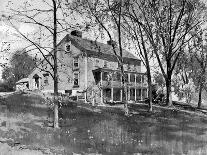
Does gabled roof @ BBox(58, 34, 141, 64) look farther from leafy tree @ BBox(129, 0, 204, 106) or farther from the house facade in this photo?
leafy tree @ BBox(129, 0, 204, 106)

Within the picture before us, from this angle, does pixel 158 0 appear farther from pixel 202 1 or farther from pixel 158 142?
pixel 158 142

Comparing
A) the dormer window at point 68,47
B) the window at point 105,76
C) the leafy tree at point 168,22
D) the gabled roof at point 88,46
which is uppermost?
the leafy tree at point 168,22

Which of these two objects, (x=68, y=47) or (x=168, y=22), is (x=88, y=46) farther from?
(x=168, y=22)

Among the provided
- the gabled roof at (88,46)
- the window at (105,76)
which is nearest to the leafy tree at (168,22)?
the gabled roof at (88,46)

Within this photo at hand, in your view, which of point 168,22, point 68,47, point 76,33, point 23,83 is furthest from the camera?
point 168,22

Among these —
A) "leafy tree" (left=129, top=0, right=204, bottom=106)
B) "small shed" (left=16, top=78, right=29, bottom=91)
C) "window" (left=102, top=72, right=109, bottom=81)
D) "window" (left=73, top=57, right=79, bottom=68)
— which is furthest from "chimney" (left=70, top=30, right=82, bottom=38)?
"leafy tree" (left=129, top=0, right=204, bottom=106)

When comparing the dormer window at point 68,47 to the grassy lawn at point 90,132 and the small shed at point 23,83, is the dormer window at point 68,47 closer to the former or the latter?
the small shed at point 23,83

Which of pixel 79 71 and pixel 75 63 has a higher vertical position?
pixel 75 63

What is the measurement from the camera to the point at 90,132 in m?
15.3

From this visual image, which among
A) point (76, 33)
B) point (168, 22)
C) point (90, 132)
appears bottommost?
point (90, 132)

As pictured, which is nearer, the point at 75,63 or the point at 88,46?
the point at 75,63

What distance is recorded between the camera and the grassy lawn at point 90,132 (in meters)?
12.3

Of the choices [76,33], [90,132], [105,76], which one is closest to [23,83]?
[76,33]

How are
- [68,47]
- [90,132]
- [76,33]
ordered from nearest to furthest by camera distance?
[68,47]
[76,33]
[90,132]
